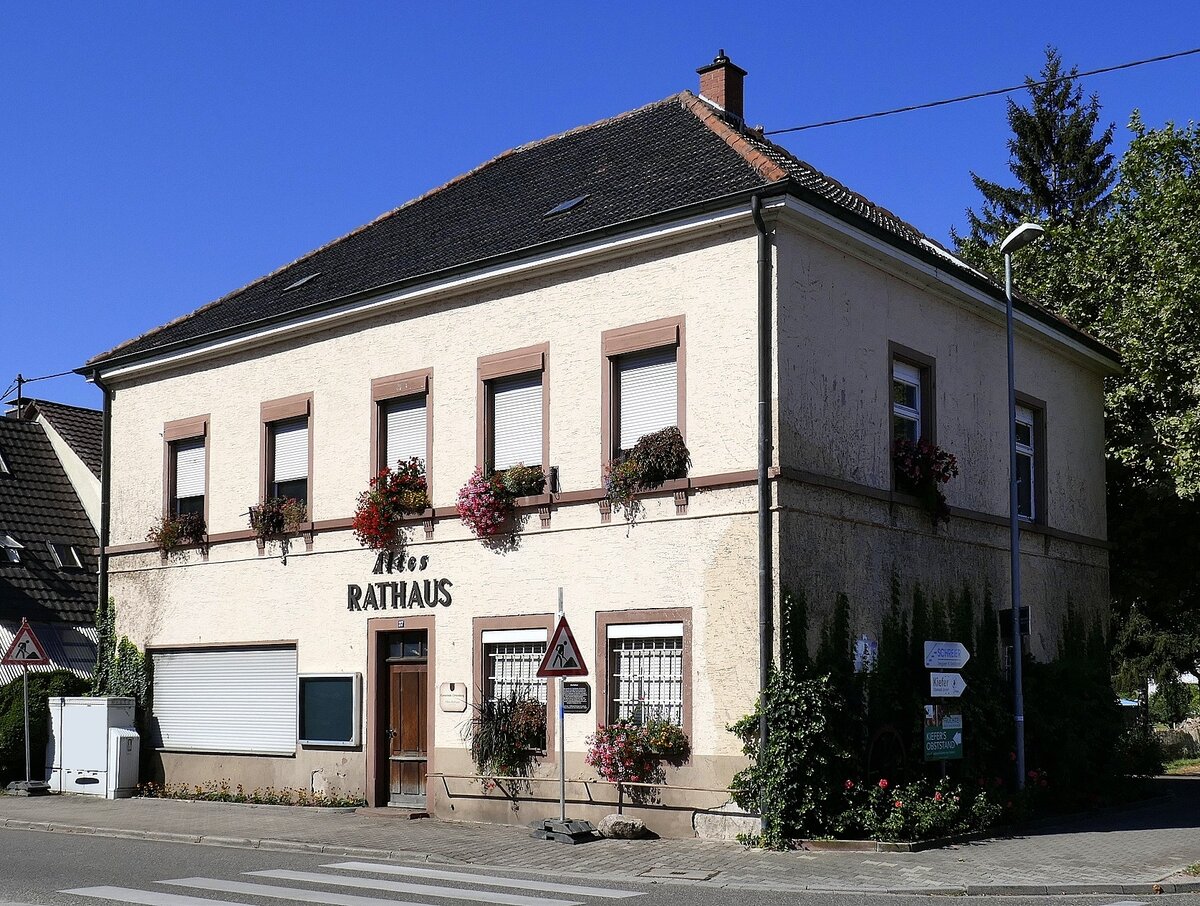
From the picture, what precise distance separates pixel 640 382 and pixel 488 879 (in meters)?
6.44

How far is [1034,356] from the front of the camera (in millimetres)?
22281

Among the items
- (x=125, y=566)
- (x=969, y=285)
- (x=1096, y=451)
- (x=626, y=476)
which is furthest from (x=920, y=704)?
(x=125, y=566)

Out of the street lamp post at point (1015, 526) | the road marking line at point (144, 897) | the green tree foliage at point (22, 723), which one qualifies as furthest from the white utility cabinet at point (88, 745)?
the street lamp post at point (1015, 526)

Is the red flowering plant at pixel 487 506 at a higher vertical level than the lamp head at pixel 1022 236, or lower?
lower

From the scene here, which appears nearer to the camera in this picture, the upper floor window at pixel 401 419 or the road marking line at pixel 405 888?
the road marking line at pixel 405 888

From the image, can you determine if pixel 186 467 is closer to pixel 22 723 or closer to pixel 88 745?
pixel 88 745

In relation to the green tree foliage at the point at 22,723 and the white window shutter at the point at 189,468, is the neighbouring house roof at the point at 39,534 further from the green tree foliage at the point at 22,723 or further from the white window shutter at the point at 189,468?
the white window shutter at the point at 189,468

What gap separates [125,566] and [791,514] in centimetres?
1265

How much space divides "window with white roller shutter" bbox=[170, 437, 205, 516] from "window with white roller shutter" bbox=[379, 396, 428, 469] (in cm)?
419

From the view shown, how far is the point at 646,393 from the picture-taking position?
17.5 m

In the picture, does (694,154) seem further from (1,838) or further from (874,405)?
(1,838)

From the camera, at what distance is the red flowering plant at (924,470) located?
18.4 metres

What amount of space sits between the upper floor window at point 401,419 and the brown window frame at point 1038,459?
8.88 meters

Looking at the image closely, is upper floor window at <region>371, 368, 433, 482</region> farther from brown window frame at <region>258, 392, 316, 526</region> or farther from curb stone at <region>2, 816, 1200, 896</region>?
curb stone at <region>2, 816, 1200, 896</region>
